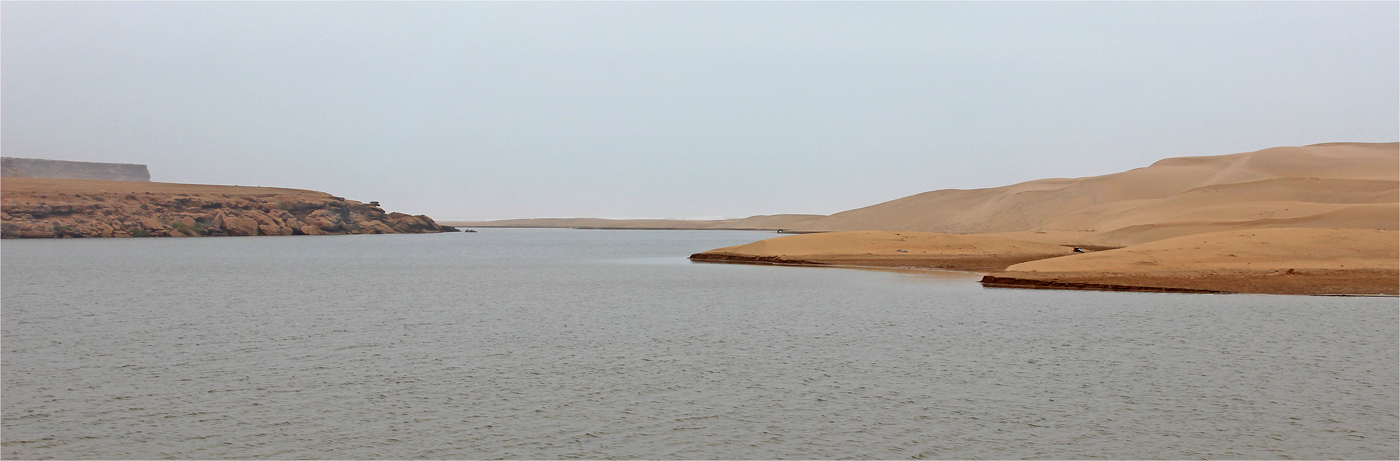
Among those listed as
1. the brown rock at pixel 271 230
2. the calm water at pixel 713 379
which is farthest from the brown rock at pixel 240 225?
the calm water at pixel 713 379

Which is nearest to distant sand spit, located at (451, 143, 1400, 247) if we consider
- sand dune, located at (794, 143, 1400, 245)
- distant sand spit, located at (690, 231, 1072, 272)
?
sand dune, located at (794, 143, 1400, 245)

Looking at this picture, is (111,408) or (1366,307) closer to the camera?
(111,408)

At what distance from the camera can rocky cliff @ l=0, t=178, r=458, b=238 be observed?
145m

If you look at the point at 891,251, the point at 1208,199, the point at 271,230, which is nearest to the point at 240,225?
the point at 271,230

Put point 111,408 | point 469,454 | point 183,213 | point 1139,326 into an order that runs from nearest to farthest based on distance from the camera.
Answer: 1. point 469,454
2. point 111,408
3. point 1139,326
4. point 183,213

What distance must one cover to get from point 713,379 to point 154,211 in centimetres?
17387

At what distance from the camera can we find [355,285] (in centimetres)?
4256

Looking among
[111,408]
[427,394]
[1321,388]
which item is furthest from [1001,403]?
[111,408]

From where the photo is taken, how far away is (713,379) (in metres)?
15.8

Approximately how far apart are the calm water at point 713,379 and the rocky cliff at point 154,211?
141181 mm

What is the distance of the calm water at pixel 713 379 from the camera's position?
11.6m

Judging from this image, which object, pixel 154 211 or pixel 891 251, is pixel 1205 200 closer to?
pixel 891 251

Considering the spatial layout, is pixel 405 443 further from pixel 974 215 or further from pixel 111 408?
pixel 974 215

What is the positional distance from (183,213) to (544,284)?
145666 mm
